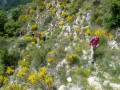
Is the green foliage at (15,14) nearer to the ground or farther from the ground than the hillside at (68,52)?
farther from the ground

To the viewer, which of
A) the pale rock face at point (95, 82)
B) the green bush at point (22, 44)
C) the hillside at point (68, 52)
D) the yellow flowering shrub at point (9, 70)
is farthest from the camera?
the green bush at point (22, 44)

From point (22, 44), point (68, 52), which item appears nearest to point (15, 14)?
point (22, 44)

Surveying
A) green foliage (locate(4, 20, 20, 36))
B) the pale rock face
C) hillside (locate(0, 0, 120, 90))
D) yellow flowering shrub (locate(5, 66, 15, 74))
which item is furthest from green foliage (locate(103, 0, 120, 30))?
green foliage (locate(4, 20, 20, 36))

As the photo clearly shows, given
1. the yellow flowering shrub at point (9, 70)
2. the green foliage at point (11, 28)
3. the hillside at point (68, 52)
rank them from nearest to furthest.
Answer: the hillside at point (68, 52) → the yellow flowering shrub at point (9, 70) → the green foliage at point (11, 28)

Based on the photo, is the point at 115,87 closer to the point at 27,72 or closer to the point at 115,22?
the point at 115,22

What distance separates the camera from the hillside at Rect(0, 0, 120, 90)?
5508 millimetres

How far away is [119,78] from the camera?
4684 millimetres

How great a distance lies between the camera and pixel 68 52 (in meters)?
8.04

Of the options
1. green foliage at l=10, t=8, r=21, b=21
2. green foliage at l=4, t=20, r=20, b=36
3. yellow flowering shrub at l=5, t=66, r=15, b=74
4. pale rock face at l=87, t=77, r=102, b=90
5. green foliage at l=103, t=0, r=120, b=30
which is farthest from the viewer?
green foliage at l=10, t=8, r=21, b=21

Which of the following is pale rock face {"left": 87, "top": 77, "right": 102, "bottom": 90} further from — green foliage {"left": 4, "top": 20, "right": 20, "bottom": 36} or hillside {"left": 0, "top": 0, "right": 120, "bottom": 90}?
green foliage {"left": 4, "top": 20, "right": 20, "bottom": 36}

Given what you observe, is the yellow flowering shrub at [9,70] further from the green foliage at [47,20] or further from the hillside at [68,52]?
the green foliage at [47,20]

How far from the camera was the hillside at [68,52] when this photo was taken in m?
5.51

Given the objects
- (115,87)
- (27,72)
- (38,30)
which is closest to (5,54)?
(27,72)

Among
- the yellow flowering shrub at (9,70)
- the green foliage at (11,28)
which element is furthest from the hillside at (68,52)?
the green foliage at (11,28)
